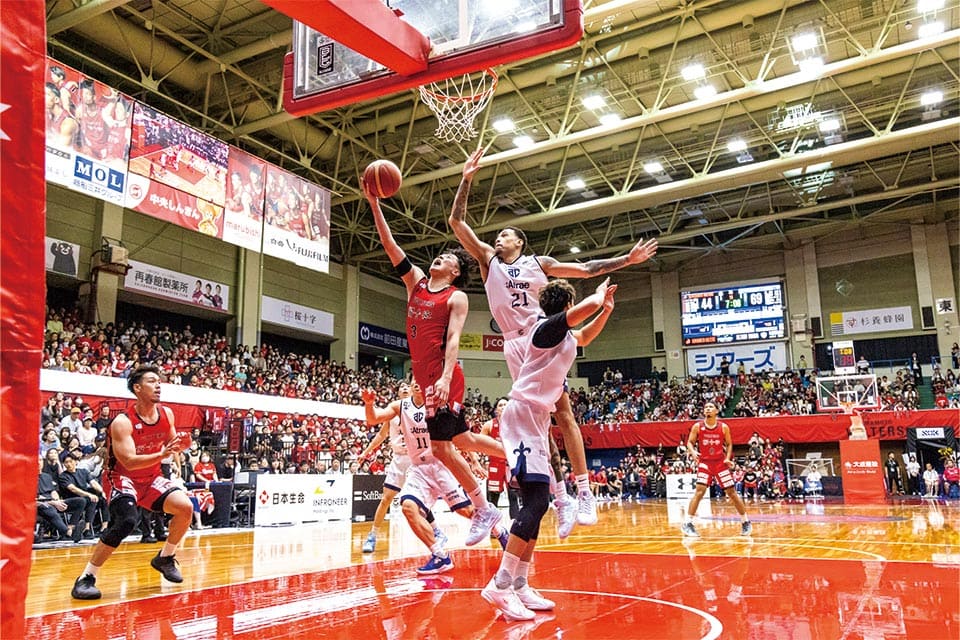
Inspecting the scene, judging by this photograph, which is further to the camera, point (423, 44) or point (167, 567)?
point (423, 44)

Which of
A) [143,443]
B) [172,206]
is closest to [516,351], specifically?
[143,443]

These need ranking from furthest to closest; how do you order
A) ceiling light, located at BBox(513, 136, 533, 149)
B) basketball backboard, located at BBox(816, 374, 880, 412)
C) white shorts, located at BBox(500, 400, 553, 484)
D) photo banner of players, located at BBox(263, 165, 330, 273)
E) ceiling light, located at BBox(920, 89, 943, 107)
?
basketball backboard, located at BBox(816, 374, 880, 412) → ceiling light, located at BBox(513, 136, 533, 149) → ceiling light, located at BBox(920, 89, 943, 107) → photo banner of players, located at BBox(263, 165, 330, 273) → white shorts, located at BBox(500, 400, 553, 484)

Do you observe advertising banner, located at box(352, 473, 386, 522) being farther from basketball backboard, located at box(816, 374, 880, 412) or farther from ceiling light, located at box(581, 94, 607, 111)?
basketball backboard, located at box(816, 374, 880, 412)

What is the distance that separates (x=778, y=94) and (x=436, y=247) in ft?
51.9

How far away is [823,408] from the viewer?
955 inches

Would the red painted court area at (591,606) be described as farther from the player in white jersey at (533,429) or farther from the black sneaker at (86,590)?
the black sneaker at (86,590)

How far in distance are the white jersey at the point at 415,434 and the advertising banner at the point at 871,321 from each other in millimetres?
27478

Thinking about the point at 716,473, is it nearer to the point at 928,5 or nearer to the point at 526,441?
the point at 526,441

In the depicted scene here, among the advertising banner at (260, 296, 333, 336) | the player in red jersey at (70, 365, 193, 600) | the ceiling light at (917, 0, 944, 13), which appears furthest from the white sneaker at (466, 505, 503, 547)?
the advertising banner at (260, 296, 333, 336)

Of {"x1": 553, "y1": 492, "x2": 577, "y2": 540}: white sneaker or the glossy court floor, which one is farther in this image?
{"x1": 553, "y1": 492, "x2": 577, "y2": 540}: white sneaker

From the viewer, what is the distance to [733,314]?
105 ft

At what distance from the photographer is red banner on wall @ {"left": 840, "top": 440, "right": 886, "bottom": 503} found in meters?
18.0

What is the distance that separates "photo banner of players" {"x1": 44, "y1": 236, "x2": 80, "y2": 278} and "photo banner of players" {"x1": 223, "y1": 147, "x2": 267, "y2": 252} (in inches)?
251

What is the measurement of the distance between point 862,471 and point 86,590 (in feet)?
60.2
